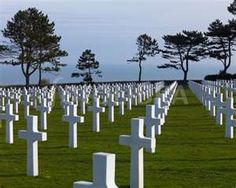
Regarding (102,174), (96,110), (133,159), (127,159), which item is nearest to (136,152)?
(133,159)

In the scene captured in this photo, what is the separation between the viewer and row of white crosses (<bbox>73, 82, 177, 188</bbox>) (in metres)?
4.50

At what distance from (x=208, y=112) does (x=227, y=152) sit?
30.4 ft

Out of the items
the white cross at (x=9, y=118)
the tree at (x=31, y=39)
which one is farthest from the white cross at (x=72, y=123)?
the tree at (x=31, y=39)

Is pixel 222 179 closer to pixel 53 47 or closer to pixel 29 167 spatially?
pixel 29 167

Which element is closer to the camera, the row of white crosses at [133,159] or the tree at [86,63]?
the row of white crosses at [133,159]

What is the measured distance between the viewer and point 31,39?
54906mm

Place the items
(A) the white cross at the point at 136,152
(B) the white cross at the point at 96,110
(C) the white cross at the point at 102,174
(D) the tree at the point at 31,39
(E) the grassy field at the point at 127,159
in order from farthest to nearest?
(D) the tree at the point at 31,39
(B) the white cross at the point at 96,110
(E) the grassy field at the point at 127,159
(A) the white cross at the point at 136,152
(C) the white cross at the point at 102,174

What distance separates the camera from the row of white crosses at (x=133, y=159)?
450 cm

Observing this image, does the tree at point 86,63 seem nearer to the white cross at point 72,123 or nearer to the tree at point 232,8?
the tree at point 232,8

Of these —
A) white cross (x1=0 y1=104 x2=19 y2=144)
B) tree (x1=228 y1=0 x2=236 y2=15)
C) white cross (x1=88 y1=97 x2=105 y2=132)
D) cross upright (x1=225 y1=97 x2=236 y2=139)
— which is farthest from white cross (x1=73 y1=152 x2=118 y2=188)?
tree (x1=228 y1=0 x2=236 y2=15)

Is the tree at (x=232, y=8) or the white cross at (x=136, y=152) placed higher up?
the tree at (x=232, y=8)

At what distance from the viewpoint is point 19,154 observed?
10.6 meters

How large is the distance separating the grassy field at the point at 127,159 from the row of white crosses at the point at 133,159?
1.70 feet

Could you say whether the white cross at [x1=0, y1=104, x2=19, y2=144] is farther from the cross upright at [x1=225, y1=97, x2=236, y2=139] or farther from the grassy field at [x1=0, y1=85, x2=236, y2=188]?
the cross upright at [x1=225, y1=97, x2=236, y2=139]
